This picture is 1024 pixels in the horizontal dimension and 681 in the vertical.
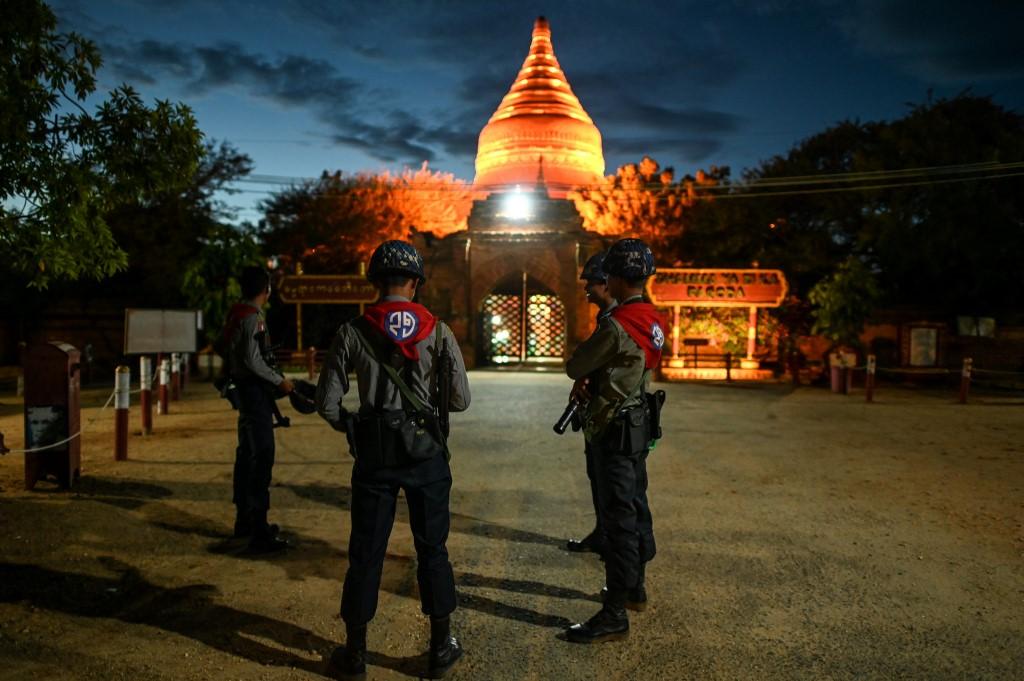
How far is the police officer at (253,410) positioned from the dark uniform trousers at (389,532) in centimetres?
176

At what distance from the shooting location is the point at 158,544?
4953mm

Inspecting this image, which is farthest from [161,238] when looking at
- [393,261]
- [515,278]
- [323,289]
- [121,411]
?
[393,261]

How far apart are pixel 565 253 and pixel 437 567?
18799 millimetres

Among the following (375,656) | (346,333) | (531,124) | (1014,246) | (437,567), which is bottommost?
(375,656)

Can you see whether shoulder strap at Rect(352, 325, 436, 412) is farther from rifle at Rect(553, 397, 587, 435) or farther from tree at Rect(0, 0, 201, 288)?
tree at Rect(0, 0, 201, 288)

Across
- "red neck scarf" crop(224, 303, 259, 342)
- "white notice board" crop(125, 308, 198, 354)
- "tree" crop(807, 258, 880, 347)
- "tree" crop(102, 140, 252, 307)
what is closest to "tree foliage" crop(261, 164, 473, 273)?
"tree" crop(102, 140, 252, 307)

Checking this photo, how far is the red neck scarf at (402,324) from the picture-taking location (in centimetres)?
327

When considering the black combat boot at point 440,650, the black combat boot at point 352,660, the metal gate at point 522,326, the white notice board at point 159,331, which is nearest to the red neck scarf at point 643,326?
the black combat boot at point 440,650

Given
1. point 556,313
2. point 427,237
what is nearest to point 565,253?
point 556,313

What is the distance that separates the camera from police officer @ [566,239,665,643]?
363 centimetres

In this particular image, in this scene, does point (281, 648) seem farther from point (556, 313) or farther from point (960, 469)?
point (556, 313)

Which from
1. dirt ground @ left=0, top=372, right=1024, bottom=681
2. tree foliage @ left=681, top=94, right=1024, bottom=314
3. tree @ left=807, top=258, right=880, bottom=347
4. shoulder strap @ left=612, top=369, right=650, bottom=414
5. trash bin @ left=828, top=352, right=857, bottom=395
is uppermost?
tree foliage @ left=681, top=94, right=1024, bottom=314

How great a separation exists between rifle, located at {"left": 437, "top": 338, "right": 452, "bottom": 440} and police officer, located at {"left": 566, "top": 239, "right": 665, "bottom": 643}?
64cm

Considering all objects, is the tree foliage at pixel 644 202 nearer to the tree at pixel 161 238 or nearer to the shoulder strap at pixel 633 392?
the tree at pixel 161 238
